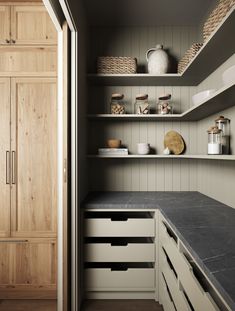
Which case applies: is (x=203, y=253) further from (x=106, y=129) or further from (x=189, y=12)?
(x=189, y=12)

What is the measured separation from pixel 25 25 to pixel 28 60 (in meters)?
0.32

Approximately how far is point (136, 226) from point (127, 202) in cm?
21

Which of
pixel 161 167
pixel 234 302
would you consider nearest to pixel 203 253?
pixel 234 302

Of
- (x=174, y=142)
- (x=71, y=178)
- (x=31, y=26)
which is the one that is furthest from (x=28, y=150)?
(x=174, y=142)

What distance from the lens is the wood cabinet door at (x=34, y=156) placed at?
223 centimetres

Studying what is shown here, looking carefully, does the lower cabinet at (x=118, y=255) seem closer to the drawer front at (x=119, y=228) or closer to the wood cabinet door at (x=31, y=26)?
the drawer front at (x=119, y=228)

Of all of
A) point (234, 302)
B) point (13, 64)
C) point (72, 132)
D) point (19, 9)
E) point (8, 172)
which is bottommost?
point (234, 302)

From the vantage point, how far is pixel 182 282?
1331 millimetres

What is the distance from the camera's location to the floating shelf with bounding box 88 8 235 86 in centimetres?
154

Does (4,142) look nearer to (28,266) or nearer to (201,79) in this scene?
(28,266)

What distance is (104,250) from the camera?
Result: 209 centimetres

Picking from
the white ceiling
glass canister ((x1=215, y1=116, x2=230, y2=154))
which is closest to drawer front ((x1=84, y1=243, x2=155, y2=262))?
glass canister ((x1=215, y1=116, x2=230, y2=154))

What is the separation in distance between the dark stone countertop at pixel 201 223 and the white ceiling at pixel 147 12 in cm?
174

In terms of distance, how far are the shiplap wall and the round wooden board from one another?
0.60ft
